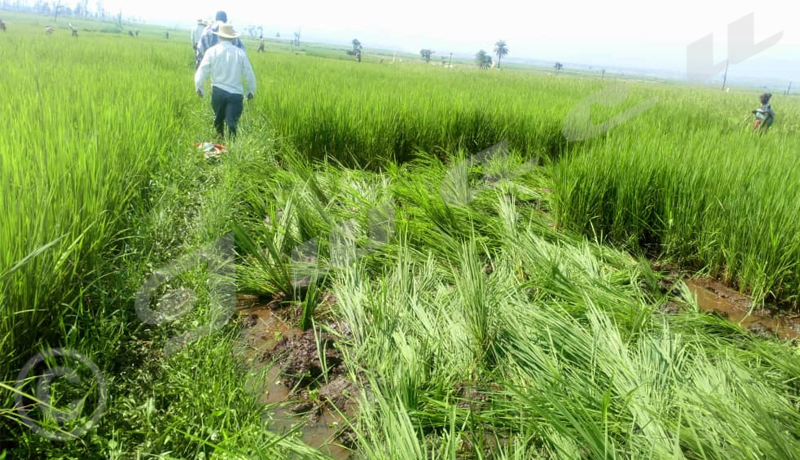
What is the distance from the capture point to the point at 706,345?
1543 millimetres

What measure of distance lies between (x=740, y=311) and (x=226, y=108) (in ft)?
12.9

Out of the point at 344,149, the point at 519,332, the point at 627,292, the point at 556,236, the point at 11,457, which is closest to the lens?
the point at 11,457

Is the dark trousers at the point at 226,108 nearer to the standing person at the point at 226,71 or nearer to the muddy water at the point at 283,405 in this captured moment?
the standing person at the point at 226,71

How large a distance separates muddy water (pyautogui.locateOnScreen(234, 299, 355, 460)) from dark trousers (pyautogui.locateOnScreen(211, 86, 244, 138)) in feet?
8.37

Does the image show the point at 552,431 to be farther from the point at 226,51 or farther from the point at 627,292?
the point at 226,51

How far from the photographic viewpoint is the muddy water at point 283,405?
1.23 metres

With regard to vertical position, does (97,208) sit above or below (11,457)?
above

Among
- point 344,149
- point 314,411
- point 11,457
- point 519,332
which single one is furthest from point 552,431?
point 344,149

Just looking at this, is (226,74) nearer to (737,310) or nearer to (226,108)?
(226,108)

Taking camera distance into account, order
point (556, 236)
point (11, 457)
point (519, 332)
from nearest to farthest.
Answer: point (11, 457), point (519, 332), point (556, 236)

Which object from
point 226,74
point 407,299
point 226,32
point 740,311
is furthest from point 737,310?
point 226,32

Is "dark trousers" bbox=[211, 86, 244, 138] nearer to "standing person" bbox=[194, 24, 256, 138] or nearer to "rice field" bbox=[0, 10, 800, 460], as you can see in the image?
"standing person" bbox=[194, 24, 256, 138]

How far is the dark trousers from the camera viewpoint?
3794mm

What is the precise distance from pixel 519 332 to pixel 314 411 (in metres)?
0.68
